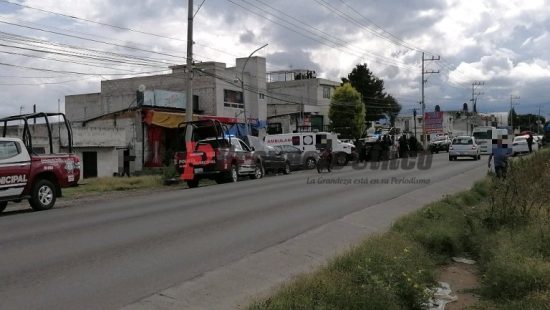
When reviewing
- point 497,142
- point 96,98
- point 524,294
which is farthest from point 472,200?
point 96,98

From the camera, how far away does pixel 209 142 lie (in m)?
23.7

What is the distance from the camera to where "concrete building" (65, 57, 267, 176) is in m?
35.4

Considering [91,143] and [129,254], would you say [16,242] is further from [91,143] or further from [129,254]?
[91,143]

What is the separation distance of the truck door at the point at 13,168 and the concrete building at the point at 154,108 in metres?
18.6

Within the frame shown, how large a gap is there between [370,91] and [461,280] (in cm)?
7562

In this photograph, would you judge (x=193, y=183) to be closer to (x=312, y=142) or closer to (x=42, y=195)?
(x=42, y=195)

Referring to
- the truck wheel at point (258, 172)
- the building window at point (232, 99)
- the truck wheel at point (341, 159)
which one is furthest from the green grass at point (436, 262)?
the building window at point (232, 99)

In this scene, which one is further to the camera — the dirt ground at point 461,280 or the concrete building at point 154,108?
the concrete building at point 154,108

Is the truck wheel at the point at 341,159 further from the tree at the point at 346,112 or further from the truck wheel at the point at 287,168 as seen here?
the tree at the point at 346,112

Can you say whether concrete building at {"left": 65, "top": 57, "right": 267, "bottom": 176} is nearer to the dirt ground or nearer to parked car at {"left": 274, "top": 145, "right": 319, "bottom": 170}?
parked car at {"left": 274, "top": 145, "right": 319, "bottom": 170}

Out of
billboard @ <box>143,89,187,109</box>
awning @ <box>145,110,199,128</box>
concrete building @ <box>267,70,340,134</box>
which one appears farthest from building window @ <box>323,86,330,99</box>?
awning @ <box>145,110,199,128</box>

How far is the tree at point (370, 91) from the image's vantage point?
268ft

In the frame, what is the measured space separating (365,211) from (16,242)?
24.0ft

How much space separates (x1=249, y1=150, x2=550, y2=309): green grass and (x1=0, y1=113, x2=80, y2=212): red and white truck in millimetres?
9666
